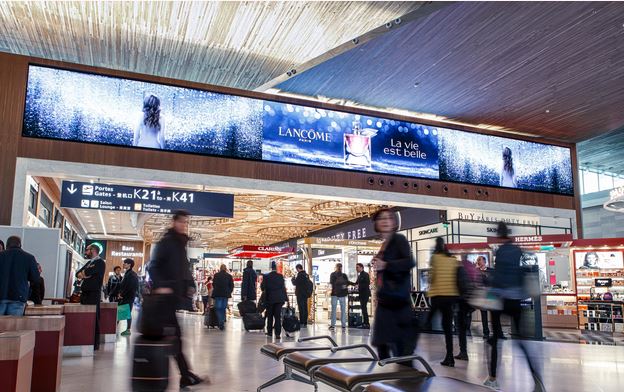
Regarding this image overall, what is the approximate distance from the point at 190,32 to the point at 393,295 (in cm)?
708

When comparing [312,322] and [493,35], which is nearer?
[493,35]

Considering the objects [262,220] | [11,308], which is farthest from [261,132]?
[262,220]

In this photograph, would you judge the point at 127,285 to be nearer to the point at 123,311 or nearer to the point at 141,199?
the point at 123,311

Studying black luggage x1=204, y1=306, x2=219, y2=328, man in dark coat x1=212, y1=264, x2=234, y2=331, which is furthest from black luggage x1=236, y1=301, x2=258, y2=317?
black luggage x1=204, y1=306, x2=219, y2=328

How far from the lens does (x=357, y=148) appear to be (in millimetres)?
12133

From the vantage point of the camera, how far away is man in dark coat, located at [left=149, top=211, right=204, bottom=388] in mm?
3805

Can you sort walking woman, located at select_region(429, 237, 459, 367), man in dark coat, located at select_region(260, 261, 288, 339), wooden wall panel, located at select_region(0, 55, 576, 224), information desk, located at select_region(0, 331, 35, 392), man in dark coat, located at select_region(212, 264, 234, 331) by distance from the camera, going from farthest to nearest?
man in dark coat, located at select_region(212, 264, 234, 331), man in dark coat, located at select_region(260, 261, 288, 339), wooden wall panel, located at select_region(0, 55, 576, 224), walking woman, located at select_region(429, 237, 459, 367), information desk, located at select_region(0, 331, 35, 392)

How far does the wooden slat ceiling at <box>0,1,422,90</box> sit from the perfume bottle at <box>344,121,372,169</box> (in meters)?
2.24

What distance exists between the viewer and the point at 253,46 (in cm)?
976

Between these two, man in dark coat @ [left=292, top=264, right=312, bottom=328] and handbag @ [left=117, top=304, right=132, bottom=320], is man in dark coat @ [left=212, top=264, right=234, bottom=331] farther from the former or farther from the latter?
handbag @ [left=117, top=304, right=132, bottom=320]

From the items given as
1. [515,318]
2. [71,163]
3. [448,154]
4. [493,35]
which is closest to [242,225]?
[448,154]

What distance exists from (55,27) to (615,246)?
1507 cm

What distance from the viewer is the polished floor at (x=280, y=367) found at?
512 centimetres

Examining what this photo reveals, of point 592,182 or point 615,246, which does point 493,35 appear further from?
point 592,182
